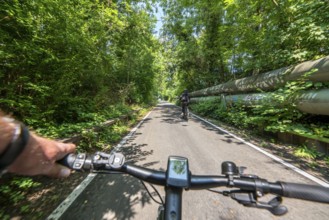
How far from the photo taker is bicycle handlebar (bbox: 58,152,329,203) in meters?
0.95

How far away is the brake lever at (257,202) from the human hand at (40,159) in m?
1.00

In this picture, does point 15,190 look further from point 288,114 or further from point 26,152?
point 288,114

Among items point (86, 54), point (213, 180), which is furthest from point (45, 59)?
point (213, 180)

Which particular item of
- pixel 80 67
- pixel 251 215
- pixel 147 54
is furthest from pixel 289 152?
pixel 147 54

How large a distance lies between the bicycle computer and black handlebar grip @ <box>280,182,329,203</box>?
541mm

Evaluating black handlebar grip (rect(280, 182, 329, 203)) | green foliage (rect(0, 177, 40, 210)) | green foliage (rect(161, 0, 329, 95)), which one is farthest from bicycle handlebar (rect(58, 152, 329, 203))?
green foliage (rect(161, 0, 329, 95))

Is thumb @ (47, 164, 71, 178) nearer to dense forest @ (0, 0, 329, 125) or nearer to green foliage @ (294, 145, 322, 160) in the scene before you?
dense forest @ (0, 0, 329, 125)

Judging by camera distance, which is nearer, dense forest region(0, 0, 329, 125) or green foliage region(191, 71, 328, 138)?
dense forest region(0, 0, 329, 125)

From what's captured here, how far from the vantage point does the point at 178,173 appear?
0.98 meters

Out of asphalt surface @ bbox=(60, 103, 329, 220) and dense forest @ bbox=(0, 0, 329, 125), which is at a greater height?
dense forest @ bbox=(0, 0, 329, 125)

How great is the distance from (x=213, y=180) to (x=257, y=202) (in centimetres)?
25

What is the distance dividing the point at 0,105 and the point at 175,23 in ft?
61.2

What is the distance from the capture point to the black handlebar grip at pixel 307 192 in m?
0.93

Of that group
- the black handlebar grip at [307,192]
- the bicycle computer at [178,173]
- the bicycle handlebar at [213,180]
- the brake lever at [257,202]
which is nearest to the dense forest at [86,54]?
the bicycle handlebar at [213,180]
